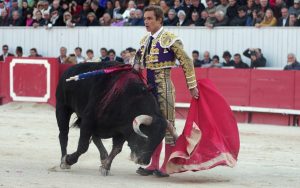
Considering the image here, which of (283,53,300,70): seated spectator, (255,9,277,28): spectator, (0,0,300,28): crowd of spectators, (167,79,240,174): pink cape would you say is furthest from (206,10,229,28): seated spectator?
(167,79,240,174): pink cape

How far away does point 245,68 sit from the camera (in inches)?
549

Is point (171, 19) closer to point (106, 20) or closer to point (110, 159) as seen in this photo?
point (106, 20)

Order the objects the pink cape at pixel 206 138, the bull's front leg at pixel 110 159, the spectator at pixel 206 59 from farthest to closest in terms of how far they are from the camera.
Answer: the spectator at pixel 206 59 < the bull's front leg at pixel 110 159 < the pink cape at pixel 206 138

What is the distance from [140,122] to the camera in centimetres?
681

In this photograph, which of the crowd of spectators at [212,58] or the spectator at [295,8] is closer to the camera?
the crowd of spectators at [212,58]

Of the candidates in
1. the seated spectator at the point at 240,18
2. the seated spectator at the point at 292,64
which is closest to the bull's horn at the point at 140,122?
the seated spectator at the point at 292,64

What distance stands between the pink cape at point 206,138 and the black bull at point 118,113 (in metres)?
0.30

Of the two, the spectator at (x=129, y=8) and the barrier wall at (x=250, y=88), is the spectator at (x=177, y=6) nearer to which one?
the spectator at (x=129, y=8)

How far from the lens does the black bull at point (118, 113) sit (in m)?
6.87

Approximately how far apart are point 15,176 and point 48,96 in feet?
→ 27.7

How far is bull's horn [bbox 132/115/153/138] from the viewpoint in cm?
679

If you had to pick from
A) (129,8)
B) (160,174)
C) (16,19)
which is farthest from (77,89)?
(16,19)

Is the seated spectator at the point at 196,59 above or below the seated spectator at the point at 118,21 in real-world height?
below

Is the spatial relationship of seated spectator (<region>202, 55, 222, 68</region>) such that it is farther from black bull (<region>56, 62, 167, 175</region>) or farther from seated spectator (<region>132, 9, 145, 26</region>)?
black bull (<region>56, 62, 167, 175</region>)
